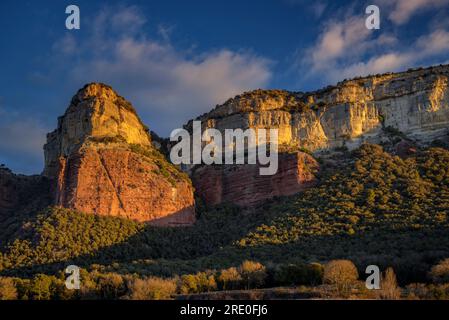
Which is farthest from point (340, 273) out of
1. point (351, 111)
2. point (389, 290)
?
point (351, 111)

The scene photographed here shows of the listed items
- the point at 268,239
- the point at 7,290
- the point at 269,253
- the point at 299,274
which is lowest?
the point at 7,290

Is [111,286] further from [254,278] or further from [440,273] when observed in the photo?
[440,273]

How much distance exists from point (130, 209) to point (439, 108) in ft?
123

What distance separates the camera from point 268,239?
4653 cm

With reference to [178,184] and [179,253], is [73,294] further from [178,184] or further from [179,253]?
[178,184]

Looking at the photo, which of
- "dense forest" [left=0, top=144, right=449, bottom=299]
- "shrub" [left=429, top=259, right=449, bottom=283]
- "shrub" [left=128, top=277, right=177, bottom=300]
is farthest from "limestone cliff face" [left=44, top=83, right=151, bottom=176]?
"shrub" [left=429, top=259, right=449, bottom=283]

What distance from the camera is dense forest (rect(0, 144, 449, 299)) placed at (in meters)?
35.3

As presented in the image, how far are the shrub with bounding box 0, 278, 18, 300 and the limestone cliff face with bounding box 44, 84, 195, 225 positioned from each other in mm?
20234

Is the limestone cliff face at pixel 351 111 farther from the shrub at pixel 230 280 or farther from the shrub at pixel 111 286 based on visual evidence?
the shrub at pixel 111 286

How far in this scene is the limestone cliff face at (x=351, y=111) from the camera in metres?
66.7

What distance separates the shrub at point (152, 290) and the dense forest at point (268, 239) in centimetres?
10

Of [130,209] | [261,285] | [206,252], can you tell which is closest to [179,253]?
[206,252]

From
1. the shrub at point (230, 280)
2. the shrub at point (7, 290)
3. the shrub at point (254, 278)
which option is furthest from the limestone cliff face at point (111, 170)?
the shrub at point (254, 278)

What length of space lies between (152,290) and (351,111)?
45181 mm
